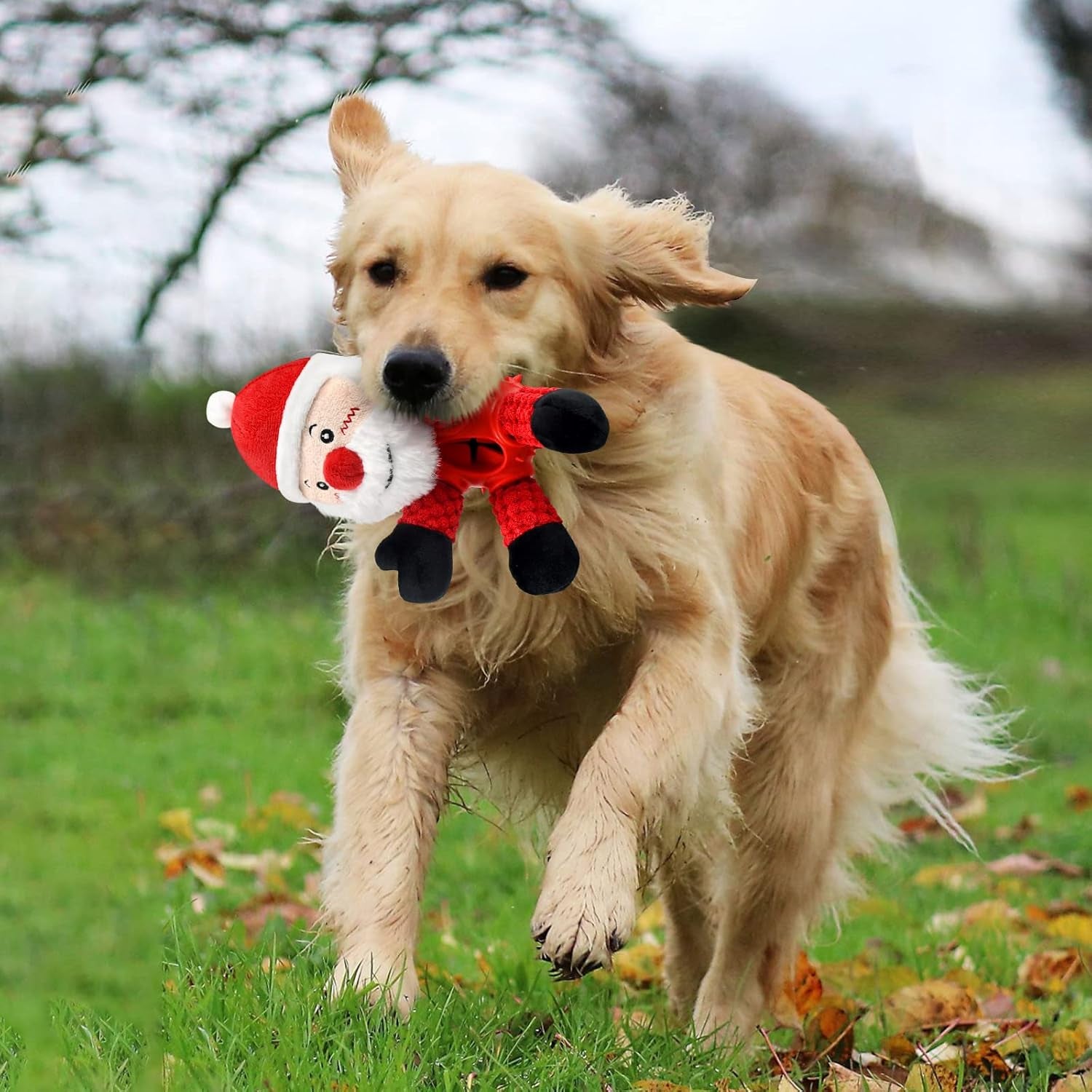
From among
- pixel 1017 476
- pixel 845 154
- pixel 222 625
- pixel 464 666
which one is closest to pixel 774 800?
pixel 464 666

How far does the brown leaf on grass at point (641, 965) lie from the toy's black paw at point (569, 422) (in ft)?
6.86

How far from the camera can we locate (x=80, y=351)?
353 inches

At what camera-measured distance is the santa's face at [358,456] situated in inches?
109

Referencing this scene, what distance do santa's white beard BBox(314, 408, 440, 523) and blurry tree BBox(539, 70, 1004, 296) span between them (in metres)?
4.07

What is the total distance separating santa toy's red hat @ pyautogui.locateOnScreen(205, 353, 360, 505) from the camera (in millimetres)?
2811

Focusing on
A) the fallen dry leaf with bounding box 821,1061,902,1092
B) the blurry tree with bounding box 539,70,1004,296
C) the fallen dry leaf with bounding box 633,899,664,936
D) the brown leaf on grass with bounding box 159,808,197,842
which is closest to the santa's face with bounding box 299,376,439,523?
the fallen dry leaf with bounding box 821,1061,902,1092

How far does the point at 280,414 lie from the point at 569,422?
0.59m

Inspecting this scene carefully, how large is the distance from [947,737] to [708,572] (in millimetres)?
1743

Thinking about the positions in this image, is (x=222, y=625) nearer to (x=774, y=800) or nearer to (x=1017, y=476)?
(x=774, y=800)

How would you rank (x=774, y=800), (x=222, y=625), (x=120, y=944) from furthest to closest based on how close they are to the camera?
(x=222, y=625), (x=774, y=800), (x=120, y=944)

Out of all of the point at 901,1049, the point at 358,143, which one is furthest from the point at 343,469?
the point at 901,1049

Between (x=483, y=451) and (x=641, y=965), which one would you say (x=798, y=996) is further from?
(x=483, y=451)

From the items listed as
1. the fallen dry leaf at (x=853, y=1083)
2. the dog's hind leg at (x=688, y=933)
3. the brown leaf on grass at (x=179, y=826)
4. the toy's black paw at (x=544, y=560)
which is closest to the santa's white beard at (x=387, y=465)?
the toy's black paw at (x=544, y=560)

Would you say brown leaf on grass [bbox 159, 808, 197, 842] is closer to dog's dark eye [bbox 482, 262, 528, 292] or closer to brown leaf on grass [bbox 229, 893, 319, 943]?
brown leaf on grass [bbox 229, 893, 319, 943]
